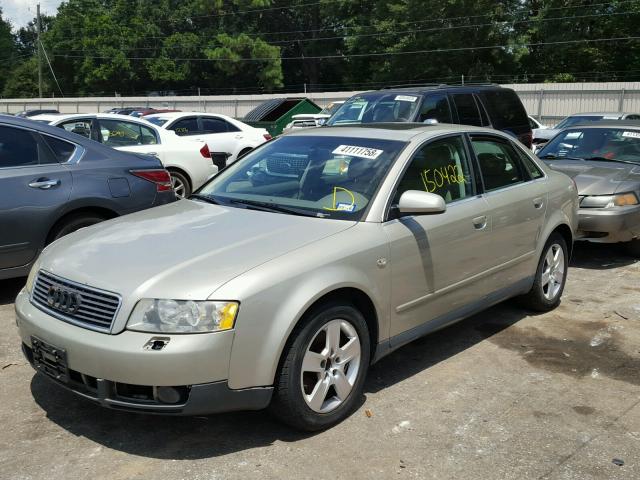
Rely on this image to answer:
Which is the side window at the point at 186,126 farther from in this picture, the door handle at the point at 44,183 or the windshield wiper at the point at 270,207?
the windshield wiper at the point at 270,207

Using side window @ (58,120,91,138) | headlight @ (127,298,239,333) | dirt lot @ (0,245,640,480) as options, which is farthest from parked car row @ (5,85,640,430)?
side window @ (58,120,91,138)

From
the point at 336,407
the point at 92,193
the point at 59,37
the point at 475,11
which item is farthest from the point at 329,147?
the point at 59,37

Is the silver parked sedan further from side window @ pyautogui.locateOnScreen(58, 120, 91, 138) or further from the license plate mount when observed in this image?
side window @ pyautogui.locateOnScreen(58, 120, 91, 138)

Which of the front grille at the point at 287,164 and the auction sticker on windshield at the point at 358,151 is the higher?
the auction sticker on windshield at the point at 358,151

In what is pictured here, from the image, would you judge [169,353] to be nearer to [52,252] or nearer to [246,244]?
[246,244]

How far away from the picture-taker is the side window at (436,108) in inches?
369

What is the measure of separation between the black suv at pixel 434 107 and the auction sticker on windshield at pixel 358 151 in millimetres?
4890

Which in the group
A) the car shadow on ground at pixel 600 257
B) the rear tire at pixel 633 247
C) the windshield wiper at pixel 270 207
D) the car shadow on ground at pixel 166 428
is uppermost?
the windshield wiper at pixel 270 207

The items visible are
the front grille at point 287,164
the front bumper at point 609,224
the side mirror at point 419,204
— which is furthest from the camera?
the front bumper at point 609,224

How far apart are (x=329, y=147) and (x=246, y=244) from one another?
124 centimetres

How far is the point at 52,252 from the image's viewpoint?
3.88 m

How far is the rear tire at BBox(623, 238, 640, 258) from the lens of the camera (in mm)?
7613

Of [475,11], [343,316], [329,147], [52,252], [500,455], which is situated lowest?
[500,455]

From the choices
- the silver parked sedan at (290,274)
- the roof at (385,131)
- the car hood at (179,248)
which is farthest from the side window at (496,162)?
the car hood at (179,248)
